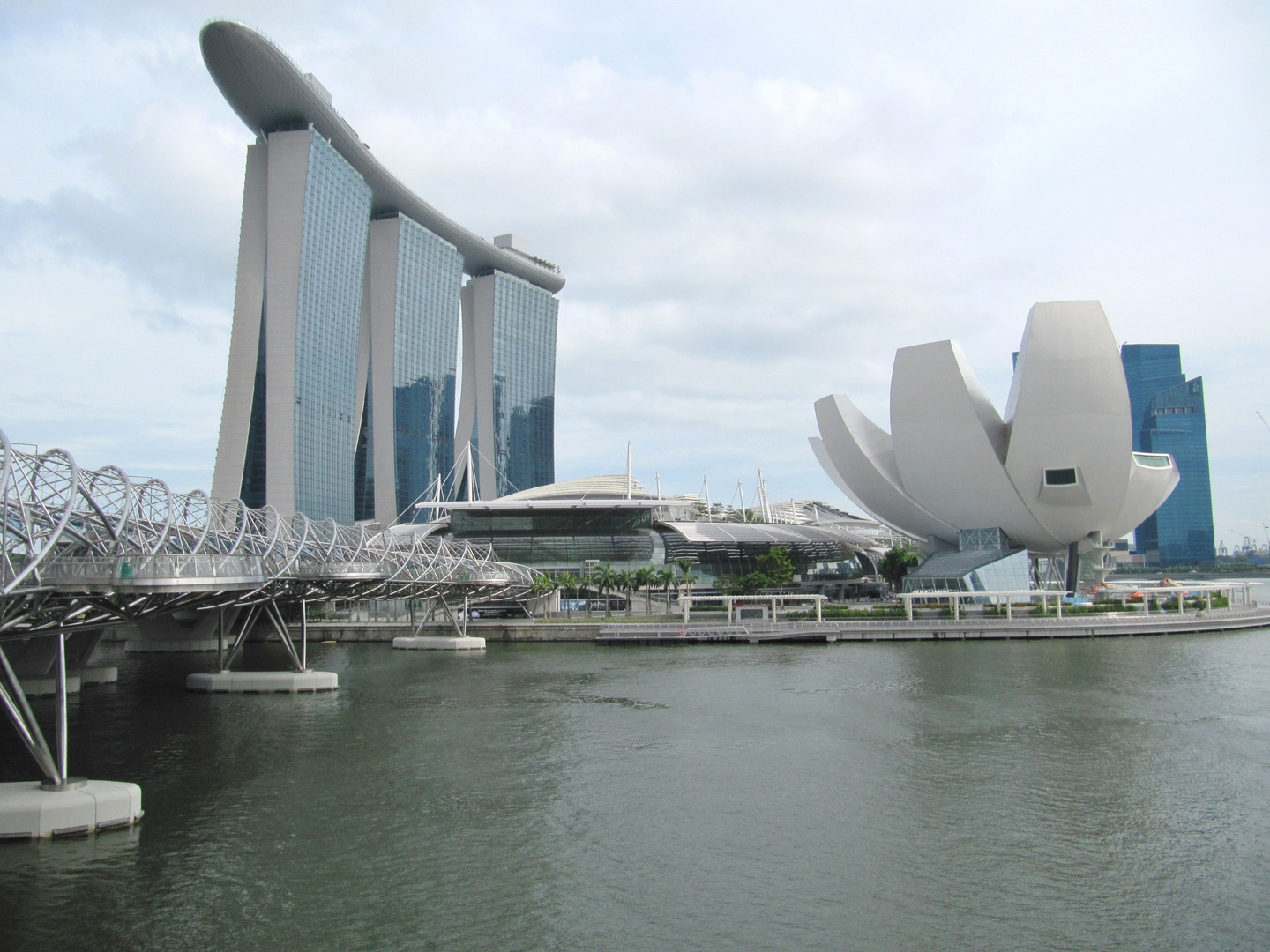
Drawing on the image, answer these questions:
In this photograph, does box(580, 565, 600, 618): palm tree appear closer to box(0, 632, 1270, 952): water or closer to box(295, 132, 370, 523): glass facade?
box(295, 132, 370, 523): glass facade

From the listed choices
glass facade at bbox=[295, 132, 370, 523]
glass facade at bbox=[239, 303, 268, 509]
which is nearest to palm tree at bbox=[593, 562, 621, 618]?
glass facade at bbox=[295, 132, 370, 523]

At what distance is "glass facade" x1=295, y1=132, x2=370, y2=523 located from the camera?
82312 millimetres

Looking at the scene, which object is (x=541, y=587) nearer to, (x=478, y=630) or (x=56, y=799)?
(x=478, y=630)

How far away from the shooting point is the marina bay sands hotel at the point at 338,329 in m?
79.9

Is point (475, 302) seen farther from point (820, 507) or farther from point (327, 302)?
point (820, 507)

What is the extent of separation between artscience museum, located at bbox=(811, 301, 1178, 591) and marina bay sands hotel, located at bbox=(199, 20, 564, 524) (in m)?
42.4

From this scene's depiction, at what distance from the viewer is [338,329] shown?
291ft

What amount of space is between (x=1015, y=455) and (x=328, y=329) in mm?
59946

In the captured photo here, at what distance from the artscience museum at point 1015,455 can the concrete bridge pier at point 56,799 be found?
55.9 meters

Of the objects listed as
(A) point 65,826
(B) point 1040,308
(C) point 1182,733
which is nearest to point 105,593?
(A) point 65,826

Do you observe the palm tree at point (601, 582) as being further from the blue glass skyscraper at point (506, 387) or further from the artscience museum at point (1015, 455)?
the blue glass skyscraper at point (506, 387)

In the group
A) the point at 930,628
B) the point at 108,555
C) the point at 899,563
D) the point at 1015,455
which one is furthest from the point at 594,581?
the point at 108,555

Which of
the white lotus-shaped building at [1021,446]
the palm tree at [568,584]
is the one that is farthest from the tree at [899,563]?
the palm tree at [568,584]

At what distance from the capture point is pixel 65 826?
1781cm
